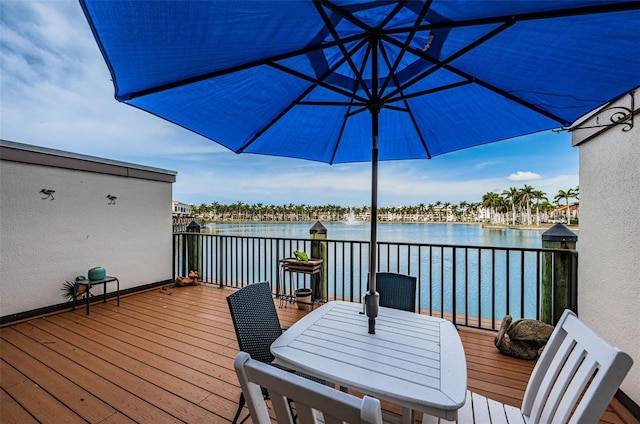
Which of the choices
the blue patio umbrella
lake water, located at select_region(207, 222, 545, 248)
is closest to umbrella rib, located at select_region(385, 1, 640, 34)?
the blue patio umbrella

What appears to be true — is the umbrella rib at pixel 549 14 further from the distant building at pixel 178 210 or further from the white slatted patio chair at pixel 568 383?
the distant building at pixel 178 210

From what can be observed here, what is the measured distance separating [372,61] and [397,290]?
5.72 feet

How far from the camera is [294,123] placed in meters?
2.62

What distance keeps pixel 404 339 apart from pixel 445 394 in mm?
492

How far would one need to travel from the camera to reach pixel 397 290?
2.22 m

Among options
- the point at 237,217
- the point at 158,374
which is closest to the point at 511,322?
the point at 158,374

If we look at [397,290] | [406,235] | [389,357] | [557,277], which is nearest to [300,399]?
[389,357]

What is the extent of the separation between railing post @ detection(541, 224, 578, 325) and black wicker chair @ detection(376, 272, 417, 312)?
200 cm

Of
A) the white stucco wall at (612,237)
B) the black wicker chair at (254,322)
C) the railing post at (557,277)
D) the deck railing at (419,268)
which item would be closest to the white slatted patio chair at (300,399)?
the black wicker chair at (254,322)

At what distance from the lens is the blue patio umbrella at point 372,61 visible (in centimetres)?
132

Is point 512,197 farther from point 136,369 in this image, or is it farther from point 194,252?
point 136,369

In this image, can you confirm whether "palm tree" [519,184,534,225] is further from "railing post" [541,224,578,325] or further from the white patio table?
the white patio table

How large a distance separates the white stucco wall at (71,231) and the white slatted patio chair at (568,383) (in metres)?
5.23

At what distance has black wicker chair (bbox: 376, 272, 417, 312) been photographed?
2152 mm
